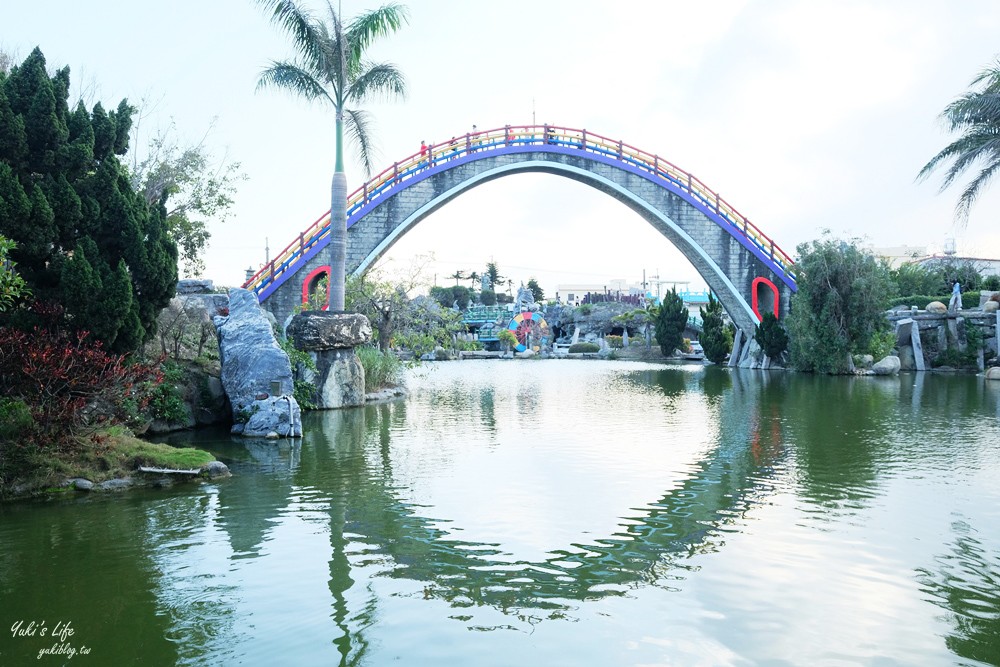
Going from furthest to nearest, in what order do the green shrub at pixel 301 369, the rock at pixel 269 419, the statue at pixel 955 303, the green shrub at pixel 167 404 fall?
the statue at pixel 955 303, the green shrub at pixel 301 369, the rock at pixel 269 419, the green shrub at pixel 167 404

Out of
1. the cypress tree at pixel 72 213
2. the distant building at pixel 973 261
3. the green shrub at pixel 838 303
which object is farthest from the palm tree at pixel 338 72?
the distant building at pixel 973 261

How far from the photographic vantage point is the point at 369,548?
6340 millimetres

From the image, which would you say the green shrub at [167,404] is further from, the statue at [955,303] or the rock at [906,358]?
the statue at [955,303]

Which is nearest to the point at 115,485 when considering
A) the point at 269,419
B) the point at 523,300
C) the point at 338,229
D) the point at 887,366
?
the point at 269,419

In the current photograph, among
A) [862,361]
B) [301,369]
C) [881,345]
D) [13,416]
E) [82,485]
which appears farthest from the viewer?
[881,345]

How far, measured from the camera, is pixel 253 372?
13.4 meters

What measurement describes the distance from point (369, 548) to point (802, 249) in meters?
27.5

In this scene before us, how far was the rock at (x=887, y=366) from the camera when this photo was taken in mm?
28516

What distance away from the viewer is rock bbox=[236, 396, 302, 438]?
42.0 ft

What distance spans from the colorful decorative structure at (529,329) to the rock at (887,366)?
34429 mm

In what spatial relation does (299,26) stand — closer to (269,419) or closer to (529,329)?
(269,419)

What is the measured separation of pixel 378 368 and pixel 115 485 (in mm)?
12254

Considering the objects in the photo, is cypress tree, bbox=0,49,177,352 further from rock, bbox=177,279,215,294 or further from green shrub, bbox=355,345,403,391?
green shrub, bbox=355,345,403,391

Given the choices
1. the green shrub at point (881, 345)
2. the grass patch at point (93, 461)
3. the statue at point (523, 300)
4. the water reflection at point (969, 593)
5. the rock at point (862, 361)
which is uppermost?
the statue at point (523, 300)
